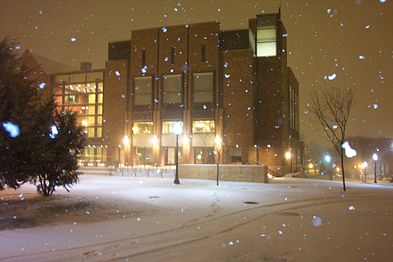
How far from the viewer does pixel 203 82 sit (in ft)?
158

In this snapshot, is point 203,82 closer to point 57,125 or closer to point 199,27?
point 199,27

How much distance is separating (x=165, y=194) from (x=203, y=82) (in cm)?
3141

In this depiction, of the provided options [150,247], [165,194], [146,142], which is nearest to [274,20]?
[146,142]

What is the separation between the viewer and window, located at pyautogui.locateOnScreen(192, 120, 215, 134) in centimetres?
4722

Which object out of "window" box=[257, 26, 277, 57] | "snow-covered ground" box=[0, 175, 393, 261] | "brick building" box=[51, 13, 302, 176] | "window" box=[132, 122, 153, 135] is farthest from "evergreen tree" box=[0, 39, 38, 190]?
"window" box=[257, 26, 277, 57]

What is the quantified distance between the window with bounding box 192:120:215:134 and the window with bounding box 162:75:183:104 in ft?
12.3

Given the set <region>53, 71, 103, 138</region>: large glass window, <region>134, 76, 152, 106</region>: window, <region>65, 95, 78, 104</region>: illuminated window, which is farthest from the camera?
<region>65, 95, 78, 104</region>: illuminated window

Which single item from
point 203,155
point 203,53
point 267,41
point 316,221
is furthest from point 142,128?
point 316,221

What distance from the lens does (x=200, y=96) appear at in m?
48.1

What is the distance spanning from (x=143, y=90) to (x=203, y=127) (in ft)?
32.7

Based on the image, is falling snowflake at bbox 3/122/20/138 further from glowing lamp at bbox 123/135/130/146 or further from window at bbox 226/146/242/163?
glowing lamp at bbox 123/135/130/146

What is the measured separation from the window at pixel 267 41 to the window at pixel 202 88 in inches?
320

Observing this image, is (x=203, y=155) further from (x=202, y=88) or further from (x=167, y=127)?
(x=202, y=88)

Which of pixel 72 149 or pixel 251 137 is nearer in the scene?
pixel 72 149
